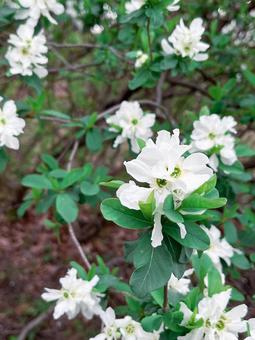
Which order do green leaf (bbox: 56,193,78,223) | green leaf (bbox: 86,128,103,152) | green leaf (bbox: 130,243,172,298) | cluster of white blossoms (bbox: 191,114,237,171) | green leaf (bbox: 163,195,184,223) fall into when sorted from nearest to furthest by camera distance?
green leaf (bbox: 163,195,184,223), green leaf (bbox: 130,243,172,298), cluster of white blossoms (bbox: 191,114,237,171), green leaf (bbox: 56,193,78,223), green leaf (bbox: 86,128,103,152)

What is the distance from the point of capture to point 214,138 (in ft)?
6.37

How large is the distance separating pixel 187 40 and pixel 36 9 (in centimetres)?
73

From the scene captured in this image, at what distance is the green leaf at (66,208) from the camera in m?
2.03

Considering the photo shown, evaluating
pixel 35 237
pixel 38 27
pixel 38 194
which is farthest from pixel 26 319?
pixel 38 27

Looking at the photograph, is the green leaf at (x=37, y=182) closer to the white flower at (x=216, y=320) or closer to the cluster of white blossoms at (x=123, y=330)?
the cluster of white blossoms at (x=123, y=330)

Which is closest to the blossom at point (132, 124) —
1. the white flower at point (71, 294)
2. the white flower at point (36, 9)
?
the white flower at point (36, 9)

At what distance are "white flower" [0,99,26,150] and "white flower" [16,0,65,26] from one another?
0.47m

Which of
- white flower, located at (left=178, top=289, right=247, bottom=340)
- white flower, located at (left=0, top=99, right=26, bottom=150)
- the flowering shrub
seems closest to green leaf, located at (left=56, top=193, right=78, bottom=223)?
the flowering shrub

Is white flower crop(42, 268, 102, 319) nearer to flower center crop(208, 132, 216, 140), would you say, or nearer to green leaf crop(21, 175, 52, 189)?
green leaf crop(21, 175, 52, 189)

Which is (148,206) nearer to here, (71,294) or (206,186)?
(206,186)

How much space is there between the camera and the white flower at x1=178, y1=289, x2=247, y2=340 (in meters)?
1.33

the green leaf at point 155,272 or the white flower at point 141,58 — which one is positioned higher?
the white flower at point 141,58

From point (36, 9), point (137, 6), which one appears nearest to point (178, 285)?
point (137, 6)

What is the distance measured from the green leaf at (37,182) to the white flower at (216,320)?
102 centimetres
